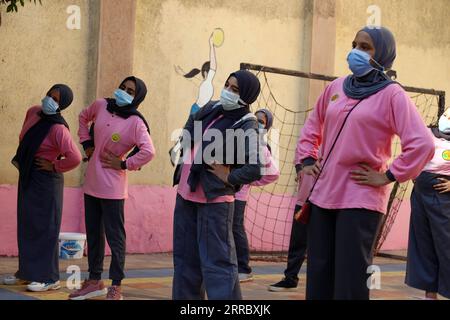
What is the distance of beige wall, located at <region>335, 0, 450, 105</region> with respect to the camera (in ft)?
46.1

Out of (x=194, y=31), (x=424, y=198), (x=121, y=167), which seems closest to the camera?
(x=121, y=167)

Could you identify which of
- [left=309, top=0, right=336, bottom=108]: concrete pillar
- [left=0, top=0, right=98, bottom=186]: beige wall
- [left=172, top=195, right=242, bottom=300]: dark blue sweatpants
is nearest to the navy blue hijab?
[left=172, top=195, right=242, bottom=300]: dark blue sweatpants

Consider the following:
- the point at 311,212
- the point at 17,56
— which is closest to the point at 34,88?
the point at 17,56

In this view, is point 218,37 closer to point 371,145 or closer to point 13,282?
point 13,282

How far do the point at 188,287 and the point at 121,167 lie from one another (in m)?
2.22

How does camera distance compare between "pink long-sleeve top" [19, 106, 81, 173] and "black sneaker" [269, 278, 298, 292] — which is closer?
"pink long-sleeve top" [19, 106, 81, 173]

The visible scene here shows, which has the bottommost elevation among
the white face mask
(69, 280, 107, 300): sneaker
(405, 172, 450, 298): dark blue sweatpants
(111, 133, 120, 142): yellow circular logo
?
(69, 280, 107, 300): sneaker

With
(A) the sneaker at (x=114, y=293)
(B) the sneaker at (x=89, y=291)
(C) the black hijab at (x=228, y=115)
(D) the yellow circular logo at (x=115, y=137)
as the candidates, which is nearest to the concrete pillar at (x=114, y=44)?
(D) the yellow circular logo at (x=115, y=137)

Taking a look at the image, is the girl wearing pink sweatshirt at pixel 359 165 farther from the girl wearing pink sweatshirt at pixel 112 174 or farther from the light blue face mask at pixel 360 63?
the girl wearing pink sweatshirt at pixel 112 174

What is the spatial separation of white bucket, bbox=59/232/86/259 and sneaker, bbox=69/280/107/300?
2519 mm

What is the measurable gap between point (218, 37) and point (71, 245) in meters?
3.78

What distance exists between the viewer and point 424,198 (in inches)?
341

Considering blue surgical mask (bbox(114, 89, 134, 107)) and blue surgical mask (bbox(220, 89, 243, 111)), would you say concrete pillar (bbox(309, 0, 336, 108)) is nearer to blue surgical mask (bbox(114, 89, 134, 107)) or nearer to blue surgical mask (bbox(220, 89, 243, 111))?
blue surgical mask (bbox(114, 89, 134, 107))
